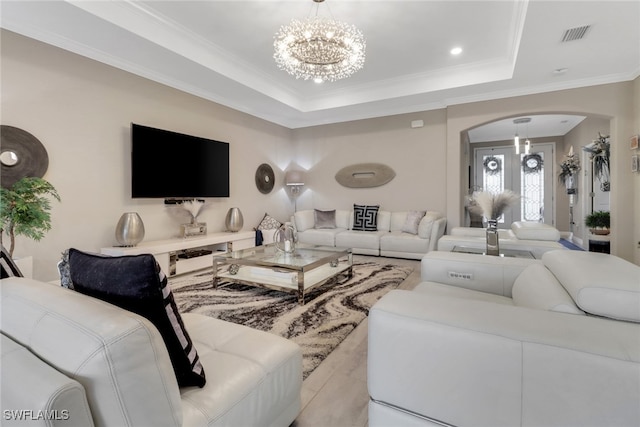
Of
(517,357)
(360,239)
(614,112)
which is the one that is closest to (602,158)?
(614,112)

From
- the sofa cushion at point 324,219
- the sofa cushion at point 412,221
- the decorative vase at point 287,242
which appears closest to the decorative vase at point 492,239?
the decorative vase at point 287,242

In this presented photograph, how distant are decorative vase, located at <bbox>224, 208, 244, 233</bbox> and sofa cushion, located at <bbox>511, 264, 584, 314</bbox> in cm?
402

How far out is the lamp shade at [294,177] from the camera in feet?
20.6

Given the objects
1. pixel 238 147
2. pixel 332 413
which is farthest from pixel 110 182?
pixel 332 413

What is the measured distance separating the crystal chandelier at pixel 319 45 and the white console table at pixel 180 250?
8.16 ft

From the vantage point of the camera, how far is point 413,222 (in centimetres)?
514

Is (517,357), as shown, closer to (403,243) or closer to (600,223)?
(403,243)

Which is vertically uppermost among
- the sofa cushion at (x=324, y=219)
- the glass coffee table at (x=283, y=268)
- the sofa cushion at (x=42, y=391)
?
the sofa cushion at (x=324, y=219)

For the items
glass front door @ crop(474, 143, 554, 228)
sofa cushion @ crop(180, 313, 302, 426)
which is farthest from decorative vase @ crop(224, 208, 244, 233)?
glass front door @ crop(474, 143, 554, 228)

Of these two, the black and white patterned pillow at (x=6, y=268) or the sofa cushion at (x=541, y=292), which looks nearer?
the sofa cushion at (x=541, y=292)

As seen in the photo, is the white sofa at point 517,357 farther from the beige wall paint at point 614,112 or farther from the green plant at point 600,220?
the green plant at point 600,220

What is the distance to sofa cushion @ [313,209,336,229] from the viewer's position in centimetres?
591

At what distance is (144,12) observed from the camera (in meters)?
2.99

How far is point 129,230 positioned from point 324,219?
3.39m
